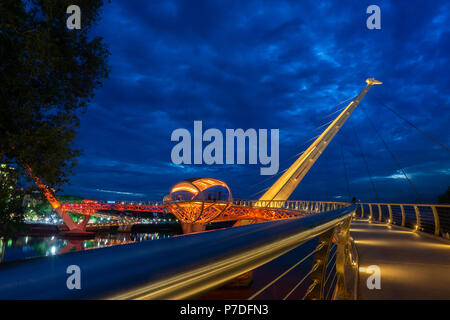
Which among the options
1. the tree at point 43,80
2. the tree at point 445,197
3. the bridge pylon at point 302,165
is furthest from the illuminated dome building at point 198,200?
the tree at point 445,197

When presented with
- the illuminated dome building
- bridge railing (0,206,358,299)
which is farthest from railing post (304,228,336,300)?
the illuminated dome building

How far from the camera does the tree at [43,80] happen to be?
6555 mm

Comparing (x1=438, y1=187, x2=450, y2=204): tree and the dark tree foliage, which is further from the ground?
the dark tree foliage

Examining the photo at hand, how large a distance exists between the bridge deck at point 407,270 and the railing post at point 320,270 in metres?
1.90

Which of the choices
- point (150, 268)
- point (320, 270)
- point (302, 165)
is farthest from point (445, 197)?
point (150, 268)

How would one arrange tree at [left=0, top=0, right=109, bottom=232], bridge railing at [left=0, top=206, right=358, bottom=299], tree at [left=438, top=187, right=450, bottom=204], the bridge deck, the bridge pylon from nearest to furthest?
bridge railing at [left=0, top=206, right=358, bottom=299] < the bridge deck < tree at [left=0, top=0, right=109, bottom=232] < the bridge pylon < tree at [left=438, top=187, right=450, bottom=204]

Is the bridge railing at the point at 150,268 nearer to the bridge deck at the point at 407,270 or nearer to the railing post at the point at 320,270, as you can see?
the railing post at the point at 320,270

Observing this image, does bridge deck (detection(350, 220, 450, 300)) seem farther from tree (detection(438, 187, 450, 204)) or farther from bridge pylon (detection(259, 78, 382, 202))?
tree (detection(438, 187, 450, 204))

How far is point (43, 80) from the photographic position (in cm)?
738

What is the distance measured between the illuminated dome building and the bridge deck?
3978cm

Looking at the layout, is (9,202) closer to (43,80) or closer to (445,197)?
(43,80)

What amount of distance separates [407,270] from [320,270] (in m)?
4.06

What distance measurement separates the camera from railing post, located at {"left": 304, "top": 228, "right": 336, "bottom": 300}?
2352 millimetres
